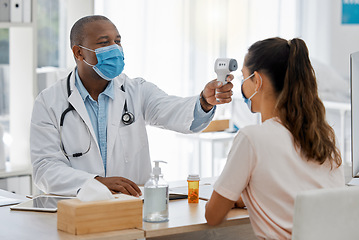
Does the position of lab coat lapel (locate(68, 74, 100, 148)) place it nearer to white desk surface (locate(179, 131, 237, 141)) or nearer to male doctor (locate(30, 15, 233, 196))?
male doctor (locate(30, 15, 233, 196))

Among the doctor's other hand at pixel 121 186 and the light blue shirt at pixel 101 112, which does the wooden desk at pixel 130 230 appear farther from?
the light blue shirt at pixel 101 112

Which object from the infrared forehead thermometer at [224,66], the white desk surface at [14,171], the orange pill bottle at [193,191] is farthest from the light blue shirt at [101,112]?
the white desk surface at [14,171]

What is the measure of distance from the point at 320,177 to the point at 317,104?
23 centimetres

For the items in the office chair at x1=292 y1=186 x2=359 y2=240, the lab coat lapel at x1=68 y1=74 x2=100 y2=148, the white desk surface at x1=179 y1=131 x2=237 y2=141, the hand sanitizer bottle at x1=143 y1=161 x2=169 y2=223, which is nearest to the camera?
the office chair at x1=292 y1=186 x2=359 y2=240

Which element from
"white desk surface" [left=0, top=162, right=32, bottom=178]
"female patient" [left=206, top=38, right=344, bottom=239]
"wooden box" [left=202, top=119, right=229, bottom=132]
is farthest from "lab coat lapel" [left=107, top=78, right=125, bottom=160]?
A: "wooden box" [left=202, top=119, right=229, bottom=132]

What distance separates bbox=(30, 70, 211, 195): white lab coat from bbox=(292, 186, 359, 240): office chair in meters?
0.91

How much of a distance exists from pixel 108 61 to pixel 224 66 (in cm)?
55

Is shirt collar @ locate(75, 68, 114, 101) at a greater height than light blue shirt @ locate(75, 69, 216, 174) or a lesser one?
greater

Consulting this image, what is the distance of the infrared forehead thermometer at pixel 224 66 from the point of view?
2196 mm

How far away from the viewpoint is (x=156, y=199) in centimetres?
189

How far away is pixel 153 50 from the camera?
4.61m

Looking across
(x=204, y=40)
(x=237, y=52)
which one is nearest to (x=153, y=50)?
(x=204, y=40)

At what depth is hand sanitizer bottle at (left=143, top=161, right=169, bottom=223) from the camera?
1870mm

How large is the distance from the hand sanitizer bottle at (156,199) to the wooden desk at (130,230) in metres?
0.03
